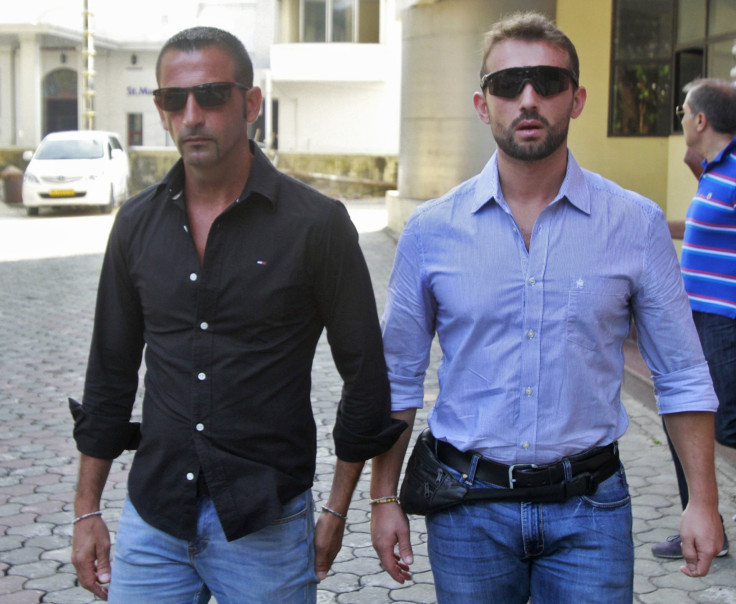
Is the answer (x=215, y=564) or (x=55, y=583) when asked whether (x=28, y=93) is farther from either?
(x=215, y=564)

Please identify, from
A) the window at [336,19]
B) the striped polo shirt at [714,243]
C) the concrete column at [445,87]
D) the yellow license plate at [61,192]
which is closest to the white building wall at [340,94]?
the window at [336,19]

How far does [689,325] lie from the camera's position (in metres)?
2.73

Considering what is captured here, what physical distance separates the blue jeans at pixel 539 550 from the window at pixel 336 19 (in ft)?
116

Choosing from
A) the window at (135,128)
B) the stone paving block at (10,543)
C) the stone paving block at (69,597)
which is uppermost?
the window at (135,128)

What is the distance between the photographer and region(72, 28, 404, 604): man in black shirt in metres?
2.60

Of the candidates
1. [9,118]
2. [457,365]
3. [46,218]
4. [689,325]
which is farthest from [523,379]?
[9,118]

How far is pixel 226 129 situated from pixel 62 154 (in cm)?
2217

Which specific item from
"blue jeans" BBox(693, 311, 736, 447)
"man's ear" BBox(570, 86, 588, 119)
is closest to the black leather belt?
"man's ear" BBox(570, 86, 588, 119)

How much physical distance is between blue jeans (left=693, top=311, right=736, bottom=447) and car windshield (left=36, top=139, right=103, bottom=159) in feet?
68.6

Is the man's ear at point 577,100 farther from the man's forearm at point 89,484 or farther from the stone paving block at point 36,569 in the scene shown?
the stone paving block at point 36,569

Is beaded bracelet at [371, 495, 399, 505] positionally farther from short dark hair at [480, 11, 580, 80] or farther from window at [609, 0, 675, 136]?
window at [609, 0, 675, 136]

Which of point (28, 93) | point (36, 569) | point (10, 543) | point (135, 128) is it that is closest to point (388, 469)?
point (36, 569)

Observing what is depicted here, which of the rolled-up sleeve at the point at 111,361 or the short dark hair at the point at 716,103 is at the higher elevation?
the short dark hair at the point at 716,103

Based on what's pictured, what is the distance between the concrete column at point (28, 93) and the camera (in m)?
37.5
